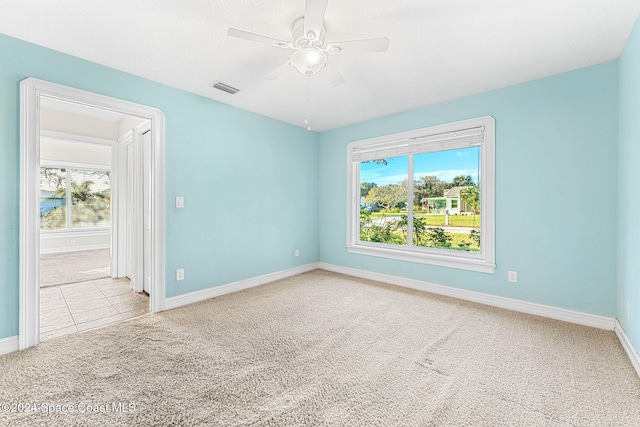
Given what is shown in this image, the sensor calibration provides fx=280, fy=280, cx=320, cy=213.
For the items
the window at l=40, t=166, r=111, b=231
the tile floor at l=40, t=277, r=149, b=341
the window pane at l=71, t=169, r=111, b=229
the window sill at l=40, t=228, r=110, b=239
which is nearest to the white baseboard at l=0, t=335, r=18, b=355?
the tile floor at l=40, t=277, r=149, b=341

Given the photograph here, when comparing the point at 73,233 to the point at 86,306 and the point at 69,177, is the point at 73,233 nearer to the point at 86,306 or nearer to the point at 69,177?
the point at 69,177

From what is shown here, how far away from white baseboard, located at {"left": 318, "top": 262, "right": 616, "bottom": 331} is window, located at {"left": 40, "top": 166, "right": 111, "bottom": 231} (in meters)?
6.20

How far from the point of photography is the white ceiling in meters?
1.82

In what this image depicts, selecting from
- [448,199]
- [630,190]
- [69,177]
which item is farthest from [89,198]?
[630,190]

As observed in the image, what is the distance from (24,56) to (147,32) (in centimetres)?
104

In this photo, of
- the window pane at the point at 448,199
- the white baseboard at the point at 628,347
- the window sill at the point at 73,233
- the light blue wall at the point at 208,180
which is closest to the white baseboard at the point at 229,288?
the light blue wall at the point at 208,180

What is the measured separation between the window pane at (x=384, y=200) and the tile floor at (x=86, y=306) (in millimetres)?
3137

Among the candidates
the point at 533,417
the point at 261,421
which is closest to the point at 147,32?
the point at 261,421

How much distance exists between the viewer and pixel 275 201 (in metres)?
4.19

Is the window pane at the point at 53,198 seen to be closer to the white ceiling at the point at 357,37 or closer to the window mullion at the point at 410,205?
the white ceiling at the point at 357,37

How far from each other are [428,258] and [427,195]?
84cm

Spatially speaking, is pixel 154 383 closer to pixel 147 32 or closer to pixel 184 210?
pixel 184 210

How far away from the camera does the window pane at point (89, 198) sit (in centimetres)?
666

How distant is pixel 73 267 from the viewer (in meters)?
4.95
